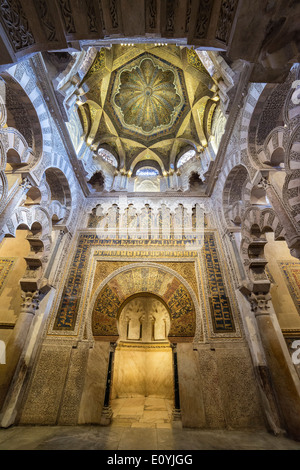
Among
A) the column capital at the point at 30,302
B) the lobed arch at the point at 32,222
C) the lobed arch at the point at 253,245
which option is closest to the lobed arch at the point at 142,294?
the column capital at the point at 30,302

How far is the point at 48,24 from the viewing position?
2.11m

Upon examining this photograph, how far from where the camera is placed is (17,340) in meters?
4.95

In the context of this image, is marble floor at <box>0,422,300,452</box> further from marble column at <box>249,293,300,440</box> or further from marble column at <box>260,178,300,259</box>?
marble column at <box>260,178,300,259</box>

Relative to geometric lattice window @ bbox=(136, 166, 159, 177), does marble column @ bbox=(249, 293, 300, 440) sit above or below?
below

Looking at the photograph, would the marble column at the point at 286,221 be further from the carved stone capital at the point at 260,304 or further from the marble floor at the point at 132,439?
the marble floor at the point at 132,439

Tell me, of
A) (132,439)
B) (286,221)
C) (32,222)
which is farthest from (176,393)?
(32,222)

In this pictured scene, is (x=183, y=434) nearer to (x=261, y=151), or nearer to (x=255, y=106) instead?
(x=261, y=151)

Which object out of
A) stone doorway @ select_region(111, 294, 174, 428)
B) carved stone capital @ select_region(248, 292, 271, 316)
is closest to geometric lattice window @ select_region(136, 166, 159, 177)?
stone doorway @ select_region(111, 294, 174, 428)

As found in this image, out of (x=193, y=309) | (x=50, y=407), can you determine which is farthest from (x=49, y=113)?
(x=50, y=407)

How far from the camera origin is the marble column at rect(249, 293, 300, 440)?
13.2 ft

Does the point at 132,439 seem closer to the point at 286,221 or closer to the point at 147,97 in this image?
the point at 286,221

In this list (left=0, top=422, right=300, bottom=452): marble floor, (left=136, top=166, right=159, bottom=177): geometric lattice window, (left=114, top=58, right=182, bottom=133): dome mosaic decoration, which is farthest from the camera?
(left=136, top=166, right=159, bottom=177): geometric lattice window

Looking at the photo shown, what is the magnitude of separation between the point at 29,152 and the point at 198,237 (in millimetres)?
5189

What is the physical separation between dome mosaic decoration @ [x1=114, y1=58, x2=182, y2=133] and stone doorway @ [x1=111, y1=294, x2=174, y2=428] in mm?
7243
